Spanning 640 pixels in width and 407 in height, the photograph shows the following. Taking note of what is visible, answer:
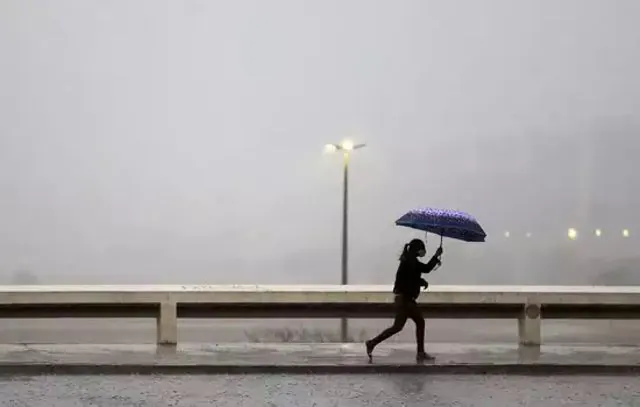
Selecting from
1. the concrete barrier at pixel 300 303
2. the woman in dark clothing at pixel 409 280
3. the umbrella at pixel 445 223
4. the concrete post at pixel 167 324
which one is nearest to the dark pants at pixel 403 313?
the woman in dark clothing at pixel 409 280

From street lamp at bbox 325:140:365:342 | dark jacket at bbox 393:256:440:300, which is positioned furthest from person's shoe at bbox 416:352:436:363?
street lamp at bbox 325:140:365:342

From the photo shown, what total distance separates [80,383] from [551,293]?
7.30m

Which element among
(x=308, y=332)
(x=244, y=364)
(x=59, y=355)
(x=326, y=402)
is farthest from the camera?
(x=308, y=332)

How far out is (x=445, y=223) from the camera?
406 inches

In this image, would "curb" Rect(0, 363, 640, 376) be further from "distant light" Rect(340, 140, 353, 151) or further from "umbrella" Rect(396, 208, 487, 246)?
"distant light" Rect(340, 140, 353, 151)

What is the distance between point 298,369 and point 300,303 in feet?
7.51

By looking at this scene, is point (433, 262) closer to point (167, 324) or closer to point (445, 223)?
point (445, 223)

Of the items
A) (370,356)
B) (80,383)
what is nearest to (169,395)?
(80,383)

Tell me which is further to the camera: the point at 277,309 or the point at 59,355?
the point at 277,309

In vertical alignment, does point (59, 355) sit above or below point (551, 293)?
below

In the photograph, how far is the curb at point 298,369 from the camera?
32.8 ft

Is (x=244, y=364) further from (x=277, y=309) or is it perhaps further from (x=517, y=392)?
(x=517, y=392)

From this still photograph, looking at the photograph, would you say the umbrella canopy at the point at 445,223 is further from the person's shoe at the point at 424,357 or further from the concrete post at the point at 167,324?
the concrete post at the point at 167,324

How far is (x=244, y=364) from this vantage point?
10258 millimetres
